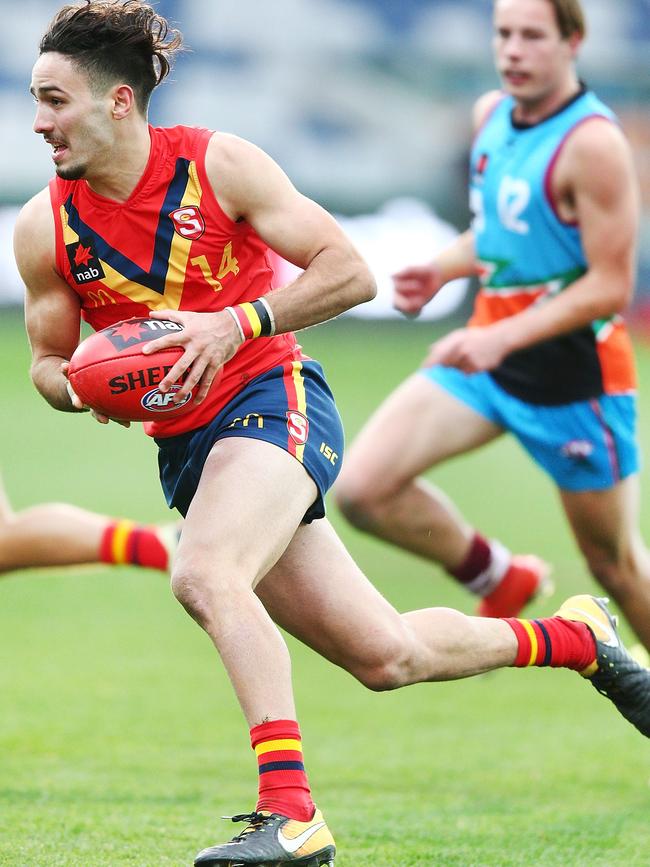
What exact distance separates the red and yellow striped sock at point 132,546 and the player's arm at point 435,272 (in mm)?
1568

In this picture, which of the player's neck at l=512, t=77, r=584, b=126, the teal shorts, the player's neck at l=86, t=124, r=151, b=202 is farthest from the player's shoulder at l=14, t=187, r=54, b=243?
the player's neck at l=512, t=77, r=584, b=126

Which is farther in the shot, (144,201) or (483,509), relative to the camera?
(483,509)

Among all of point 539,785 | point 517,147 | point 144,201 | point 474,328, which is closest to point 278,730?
point 144,201

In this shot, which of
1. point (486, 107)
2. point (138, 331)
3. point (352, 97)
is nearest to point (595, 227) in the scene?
point (486, 107)

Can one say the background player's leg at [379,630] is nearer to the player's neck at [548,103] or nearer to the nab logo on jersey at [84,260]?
the nab logo on jersey at [84,260]

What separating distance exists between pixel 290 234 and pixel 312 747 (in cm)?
280

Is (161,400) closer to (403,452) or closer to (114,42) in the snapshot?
(114,42)

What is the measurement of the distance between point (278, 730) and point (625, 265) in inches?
111

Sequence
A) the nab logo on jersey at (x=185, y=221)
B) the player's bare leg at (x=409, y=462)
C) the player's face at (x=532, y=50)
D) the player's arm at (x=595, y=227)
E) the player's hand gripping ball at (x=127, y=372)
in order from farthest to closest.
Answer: the player's bare leg at (x=409, y=462)
the player's face at (x=532, y=50)
the player's arm at (x=595, y=227)
the nab logo on jersey at (x=185, y=221)
the player's hand gripping ball at (x=127, y=372)

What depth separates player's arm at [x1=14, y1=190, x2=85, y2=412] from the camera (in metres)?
4.25

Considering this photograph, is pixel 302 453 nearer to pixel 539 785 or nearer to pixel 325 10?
pixel 539 785

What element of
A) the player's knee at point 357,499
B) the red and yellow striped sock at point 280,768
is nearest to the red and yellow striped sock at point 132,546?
the player's knee at point 357,499

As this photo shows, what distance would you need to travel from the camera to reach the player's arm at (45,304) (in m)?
4.25

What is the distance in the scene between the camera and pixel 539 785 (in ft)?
17.9
